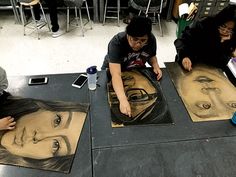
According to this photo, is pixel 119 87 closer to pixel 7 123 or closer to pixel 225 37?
pixel 7 123

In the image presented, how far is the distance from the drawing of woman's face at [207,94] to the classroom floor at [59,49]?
120 cm

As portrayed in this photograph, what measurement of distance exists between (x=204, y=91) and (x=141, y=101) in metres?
0.42

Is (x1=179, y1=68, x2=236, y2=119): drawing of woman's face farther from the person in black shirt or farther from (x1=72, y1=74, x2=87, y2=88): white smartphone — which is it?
(x1=72, y1=74, x2=87, y2=88): white smartphone

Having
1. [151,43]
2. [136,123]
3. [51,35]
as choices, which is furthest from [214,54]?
[51,35]

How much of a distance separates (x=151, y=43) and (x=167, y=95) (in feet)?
1.27

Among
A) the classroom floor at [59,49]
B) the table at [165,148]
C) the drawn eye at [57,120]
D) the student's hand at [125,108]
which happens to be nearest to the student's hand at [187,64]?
the table at [165,148]

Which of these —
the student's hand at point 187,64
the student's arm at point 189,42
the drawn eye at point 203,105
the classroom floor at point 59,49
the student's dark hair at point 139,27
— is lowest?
the classroom floor at point 59,49

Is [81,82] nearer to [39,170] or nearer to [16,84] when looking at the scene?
[16,84]

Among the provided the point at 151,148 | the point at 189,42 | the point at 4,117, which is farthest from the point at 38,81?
the point at 189,42

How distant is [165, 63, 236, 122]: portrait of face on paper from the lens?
1300 mm

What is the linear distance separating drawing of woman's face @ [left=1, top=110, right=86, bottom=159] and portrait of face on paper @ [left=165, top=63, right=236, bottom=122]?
25.1 inches

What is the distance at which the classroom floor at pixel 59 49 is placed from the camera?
2.79 metres

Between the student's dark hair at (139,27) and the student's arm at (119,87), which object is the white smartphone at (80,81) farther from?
the student's dark hair at (139,27)

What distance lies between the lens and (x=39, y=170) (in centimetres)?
100
